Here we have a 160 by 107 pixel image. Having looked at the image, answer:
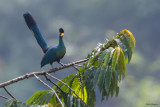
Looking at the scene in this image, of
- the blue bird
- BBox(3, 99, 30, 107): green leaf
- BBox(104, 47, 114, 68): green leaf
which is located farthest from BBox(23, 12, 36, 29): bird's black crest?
BBox(3, 99, 30, 107): green leaf

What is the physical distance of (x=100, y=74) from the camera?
406cm

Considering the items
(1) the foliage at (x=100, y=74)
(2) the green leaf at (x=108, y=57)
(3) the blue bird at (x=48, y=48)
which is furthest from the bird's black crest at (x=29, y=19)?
(2) the green leaf at (x=108, y=57)

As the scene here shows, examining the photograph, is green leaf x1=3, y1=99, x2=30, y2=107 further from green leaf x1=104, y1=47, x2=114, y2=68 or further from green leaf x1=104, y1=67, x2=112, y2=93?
green leaf x1=104, y1=47, x2=114, y2=68

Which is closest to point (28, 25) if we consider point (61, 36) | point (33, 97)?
point (61, 36)

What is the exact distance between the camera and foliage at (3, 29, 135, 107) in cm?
404

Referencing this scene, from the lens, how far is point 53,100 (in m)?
4.67

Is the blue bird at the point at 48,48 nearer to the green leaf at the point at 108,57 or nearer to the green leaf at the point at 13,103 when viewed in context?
the green leaf at the point at 108,57

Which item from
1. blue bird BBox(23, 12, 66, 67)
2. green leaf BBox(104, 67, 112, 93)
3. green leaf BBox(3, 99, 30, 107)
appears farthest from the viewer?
blue bird BBox(23, 12, 66, 67)

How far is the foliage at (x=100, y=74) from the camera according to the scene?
4043 millimetres

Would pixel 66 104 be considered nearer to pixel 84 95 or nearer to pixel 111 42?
pixel 84 95

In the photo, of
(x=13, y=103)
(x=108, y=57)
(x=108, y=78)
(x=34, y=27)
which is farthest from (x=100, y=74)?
(x=34, y=27)

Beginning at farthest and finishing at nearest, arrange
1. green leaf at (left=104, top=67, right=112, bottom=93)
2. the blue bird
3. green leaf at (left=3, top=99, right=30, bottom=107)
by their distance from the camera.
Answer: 1. the blue bird
2. green leaf at (left=104, top=67, right=112, bottom=93)
3. green leaf at (left=3, top=99, right=30, bottom=107)

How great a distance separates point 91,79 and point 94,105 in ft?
1.71

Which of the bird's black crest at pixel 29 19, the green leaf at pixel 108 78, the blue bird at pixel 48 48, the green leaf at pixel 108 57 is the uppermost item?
the bird's black crest at pixel 29 19
